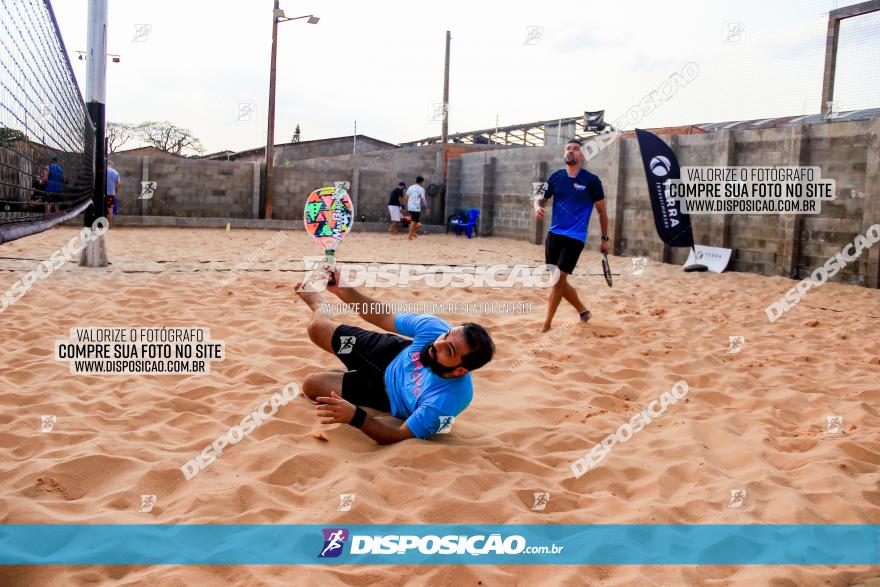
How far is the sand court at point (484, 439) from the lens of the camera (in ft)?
9.25

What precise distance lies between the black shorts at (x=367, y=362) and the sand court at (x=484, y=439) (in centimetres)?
31

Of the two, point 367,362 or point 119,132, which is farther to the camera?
point 119,132

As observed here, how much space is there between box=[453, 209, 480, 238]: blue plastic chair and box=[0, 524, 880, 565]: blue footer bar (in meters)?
17.0

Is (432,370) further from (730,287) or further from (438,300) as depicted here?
(730,287)

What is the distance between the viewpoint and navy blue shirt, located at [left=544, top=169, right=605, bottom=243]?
6707mm

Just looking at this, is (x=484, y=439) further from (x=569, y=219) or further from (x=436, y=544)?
(x=569, y=219)

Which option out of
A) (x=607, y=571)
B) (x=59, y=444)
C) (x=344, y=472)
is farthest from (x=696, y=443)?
(x=59, y=444)

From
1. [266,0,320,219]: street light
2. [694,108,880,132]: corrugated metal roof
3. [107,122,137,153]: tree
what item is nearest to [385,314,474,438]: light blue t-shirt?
[694,108,880,132]: corrugated metal roof

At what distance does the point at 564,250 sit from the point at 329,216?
2.60 m

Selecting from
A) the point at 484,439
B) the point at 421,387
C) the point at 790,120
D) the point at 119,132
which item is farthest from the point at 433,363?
the point at 119,132

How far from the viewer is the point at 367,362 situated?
4.15m

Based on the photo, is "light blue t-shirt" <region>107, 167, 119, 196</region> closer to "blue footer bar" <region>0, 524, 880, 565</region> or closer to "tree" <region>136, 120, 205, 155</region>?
"blue footer bar" <region>0, 524, 880, 565</region>

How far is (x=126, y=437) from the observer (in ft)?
11.9

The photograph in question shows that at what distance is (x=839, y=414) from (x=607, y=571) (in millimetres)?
2630
